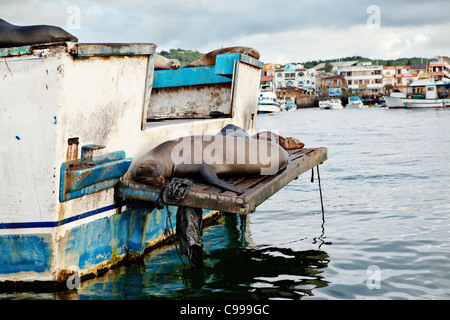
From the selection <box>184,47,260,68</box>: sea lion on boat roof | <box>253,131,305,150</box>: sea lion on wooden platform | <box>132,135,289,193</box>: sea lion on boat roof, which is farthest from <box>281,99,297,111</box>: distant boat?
<box>132,135,289,193</box>: sea lion on boat roof

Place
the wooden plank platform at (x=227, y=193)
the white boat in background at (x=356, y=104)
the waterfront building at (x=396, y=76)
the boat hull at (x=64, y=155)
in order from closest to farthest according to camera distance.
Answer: the boat hull at (x=64, y=155)
the wooden plank platform at (x=227, y=193)
the white boat in background at (x=356, y=104)
the waterfront building at (x=396, y=76)

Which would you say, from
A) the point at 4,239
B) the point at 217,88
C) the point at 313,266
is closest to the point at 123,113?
the point at 4,239

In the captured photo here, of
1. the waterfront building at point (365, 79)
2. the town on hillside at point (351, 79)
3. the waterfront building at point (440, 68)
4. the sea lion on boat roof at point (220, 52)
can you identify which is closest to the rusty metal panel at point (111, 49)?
the sea lion on boat roof at point (220, 52)

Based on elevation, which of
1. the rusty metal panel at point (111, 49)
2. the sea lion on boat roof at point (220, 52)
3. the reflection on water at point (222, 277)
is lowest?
the reflection on water at point (222, 277)

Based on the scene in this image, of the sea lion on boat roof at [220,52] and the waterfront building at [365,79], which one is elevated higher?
the waterfront building at [365,79]

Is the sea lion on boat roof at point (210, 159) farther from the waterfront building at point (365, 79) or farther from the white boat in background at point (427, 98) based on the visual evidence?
the waterfront building at point (365, 79)

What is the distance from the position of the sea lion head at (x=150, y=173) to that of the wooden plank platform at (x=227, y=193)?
0.07m

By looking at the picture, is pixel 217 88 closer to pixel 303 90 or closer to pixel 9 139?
pixel 9 139

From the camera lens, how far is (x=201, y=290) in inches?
194

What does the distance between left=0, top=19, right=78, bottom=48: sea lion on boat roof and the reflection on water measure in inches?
85.6

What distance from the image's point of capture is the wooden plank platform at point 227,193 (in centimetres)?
449

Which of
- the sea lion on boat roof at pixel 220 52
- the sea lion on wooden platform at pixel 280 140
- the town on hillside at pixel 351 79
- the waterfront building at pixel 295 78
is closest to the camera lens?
the sea lion on wooden platform at pixel 280 140

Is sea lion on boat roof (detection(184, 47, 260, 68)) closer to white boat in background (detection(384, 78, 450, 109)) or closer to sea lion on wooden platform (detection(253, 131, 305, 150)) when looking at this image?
sea lion on wooden platform (detection(253, 131, 305, 150))

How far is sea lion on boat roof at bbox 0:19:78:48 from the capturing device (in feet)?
14.0
